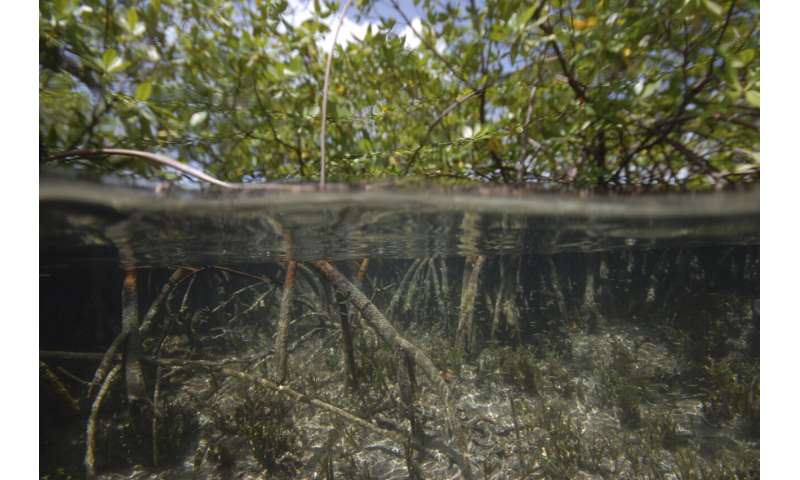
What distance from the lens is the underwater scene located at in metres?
3.12

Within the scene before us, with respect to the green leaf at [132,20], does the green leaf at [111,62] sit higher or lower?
lower

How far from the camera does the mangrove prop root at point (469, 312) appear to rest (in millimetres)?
7723

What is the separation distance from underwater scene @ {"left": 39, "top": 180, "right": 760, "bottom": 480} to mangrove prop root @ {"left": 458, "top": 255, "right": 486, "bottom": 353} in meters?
0.07

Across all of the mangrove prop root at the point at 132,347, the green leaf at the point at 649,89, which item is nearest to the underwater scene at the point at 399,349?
the mangrove prop root at the point at 132,347

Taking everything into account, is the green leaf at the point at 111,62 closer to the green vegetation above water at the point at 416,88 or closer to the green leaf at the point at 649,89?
the green vegetation above water at the point at 416,88

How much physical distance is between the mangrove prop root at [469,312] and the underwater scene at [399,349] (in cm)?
7

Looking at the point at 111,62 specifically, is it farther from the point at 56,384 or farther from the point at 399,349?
the point at 56,384

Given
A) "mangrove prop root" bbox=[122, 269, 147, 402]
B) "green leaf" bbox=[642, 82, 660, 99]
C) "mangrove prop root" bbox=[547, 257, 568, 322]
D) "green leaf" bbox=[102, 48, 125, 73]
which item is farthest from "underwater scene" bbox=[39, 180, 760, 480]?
"green leaf" bbox=[642, 82, 660, 99]

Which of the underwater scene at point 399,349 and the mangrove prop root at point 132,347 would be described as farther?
the mangrove prop root at point 132,347

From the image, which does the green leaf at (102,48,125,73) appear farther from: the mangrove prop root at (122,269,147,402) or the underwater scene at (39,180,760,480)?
the mangrove prop root at (122,269,147,402)

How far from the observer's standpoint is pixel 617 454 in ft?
18.0

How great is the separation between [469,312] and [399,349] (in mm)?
3787

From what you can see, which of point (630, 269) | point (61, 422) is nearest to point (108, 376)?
point (61, 422)

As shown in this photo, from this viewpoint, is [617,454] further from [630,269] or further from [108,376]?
[630,269]
